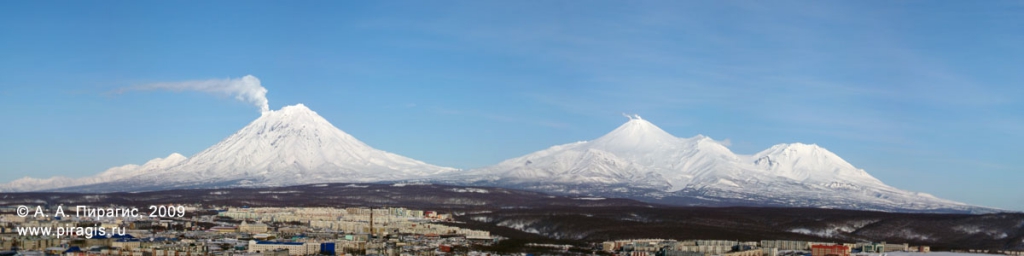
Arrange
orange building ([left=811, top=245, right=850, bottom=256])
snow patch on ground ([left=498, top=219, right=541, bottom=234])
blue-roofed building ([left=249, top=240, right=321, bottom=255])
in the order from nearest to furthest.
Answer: orange building ([left=811, top=245, right=850, bottom=256]) < blue-roofed building ([left=249, top=240, right=321, bottom=255]) < snow patch on ground ([left=498, top=219, right=541, bottom=234])

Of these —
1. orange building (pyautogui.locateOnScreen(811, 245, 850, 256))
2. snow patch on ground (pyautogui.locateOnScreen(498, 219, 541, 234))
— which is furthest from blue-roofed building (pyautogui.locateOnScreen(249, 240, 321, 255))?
snow patch on ground (pyautogui.locateOnScreen(498, 219, 541, 234))

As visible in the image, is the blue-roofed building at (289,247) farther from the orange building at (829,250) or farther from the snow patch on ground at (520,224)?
the snow patch on ground at (520,224)

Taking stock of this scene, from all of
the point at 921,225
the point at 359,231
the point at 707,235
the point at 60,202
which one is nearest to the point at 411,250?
the point at 359,231

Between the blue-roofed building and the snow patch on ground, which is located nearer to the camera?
the blue-roofed building

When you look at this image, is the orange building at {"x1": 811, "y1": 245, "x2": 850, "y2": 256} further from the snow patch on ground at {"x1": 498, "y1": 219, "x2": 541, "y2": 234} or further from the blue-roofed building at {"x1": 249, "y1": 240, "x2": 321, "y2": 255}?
the snow patch on ground at {"x1": 498, "y1": 219, "x2": 541, "y2": 234}

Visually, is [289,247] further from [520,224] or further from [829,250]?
[520,224]

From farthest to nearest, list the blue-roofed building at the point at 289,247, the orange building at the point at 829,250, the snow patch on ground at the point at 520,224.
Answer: the snow patch on ground at the point at 520,224 < the blue-roofed building at the point at 289,247 < the orange building at the point at 829,250

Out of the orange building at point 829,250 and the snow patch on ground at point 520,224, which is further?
the snow patch on ground at point 520,224

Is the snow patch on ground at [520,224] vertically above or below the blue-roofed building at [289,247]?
above

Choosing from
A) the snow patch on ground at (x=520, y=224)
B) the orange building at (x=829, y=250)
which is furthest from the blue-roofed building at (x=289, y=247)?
the snow patch on ground at (x=520, y=224)
